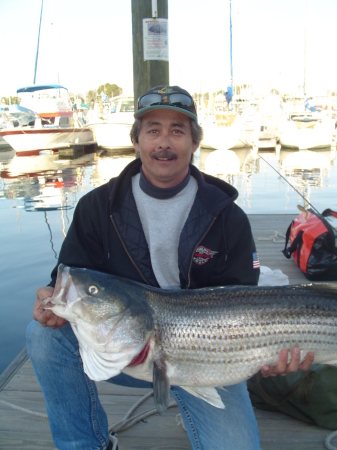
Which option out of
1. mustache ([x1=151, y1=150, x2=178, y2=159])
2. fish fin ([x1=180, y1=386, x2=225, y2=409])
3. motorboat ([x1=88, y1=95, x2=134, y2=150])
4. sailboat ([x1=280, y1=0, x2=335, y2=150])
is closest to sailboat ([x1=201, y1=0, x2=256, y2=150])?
sailboat ([x1=280, y1=0, x2=335, y2=150])

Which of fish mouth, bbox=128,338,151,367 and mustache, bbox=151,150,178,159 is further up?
mustache, bbox=151,150,178,159

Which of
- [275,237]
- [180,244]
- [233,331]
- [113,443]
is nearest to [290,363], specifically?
[233,331]

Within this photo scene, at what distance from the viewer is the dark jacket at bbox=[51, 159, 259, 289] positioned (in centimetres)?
263

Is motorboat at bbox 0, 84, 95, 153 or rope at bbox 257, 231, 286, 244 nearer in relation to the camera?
rope at bbox 257, 231, 286, 244

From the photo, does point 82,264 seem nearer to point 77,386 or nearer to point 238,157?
point 77,386

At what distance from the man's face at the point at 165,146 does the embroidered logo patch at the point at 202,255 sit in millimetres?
459

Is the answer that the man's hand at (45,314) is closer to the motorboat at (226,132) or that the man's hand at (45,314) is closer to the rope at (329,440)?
the rope at (329,440)

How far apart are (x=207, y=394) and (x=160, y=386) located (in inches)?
10.8

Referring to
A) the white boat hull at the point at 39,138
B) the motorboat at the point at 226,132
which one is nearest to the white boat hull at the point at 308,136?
the motorboat at the point at 226,132

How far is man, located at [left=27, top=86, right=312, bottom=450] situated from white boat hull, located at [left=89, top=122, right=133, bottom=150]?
24.1 meters

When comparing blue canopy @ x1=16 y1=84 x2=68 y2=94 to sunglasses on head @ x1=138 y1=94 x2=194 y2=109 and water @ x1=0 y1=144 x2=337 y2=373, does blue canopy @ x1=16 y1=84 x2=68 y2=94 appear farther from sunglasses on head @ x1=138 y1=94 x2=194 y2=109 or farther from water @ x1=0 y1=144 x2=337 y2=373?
sunglasses on head @ x1=138 y1=94 x2=194 y2=109

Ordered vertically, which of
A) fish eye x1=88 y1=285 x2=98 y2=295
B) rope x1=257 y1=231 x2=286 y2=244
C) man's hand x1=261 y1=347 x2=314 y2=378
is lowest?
rope x1=257 y1=231 x2=286 y2=244

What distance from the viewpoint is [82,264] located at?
8.64ft

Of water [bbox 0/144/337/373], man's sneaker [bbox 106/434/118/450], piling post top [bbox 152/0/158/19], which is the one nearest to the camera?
man's sneaker [bbox 106/434/118/450]
